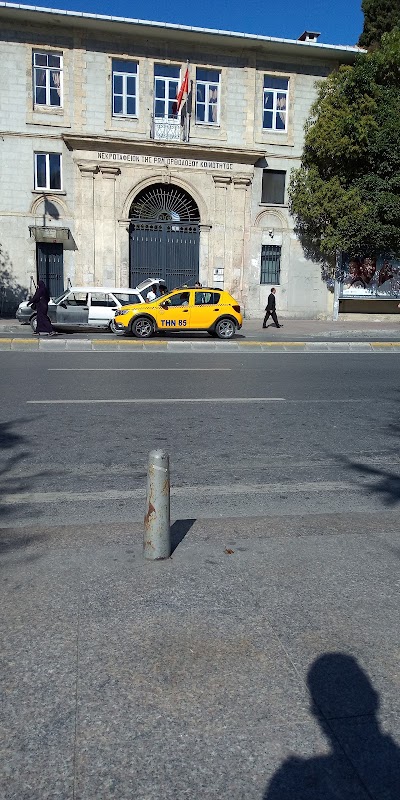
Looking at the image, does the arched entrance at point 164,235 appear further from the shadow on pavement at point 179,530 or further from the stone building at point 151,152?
the shadow on pavement at point 179,530

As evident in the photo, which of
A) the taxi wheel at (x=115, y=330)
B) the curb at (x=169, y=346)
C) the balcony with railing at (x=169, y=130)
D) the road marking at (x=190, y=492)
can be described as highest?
the balcony with railing at (x=169, y=130)

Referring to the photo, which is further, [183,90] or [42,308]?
[183,90]

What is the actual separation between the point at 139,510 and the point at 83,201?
2310 centimetres

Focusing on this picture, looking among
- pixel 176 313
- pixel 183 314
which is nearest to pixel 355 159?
pixel 183 314

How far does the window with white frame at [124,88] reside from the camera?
2609 cm

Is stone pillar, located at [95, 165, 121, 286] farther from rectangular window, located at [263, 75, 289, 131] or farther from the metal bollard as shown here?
the metal bollard

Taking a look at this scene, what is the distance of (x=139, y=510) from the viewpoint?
5.05 metres

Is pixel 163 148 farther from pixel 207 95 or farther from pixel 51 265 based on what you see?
pixel 51 265

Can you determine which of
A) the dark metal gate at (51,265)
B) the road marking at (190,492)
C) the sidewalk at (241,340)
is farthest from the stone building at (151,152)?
the road marking at (190,492)

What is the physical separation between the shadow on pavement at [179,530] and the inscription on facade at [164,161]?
23.9 meters

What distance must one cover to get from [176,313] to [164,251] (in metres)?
9.53

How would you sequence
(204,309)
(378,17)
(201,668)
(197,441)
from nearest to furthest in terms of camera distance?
(201,668)
(197,441)
(204,309)
(378,17)

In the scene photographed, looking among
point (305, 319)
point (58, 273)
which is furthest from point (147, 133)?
point (305, 319)

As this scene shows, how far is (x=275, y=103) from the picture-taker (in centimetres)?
2777
